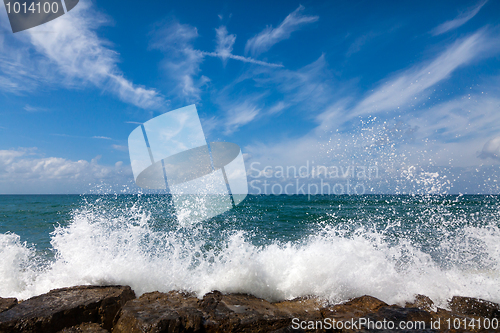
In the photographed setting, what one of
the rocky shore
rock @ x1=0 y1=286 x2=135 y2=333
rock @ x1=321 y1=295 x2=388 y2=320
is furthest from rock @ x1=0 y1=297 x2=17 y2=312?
rock @ x1=321 y1=295 x2=388 y2=320

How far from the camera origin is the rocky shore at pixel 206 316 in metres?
3.31

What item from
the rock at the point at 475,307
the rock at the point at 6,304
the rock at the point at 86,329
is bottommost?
the rock at the point at 475,307

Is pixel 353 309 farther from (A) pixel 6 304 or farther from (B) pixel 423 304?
(A) pixel 6 304

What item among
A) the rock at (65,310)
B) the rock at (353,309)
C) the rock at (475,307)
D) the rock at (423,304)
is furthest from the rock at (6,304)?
the rock at (475,307)

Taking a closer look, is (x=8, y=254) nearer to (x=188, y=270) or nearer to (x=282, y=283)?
(x=188, y=270)

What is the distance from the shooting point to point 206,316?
351cm

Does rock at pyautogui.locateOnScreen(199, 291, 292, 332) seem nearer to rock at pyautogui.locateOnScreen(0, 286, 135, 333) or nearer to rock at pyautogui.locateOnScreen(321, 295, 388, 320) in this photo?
rock at pyautogui.locateOnScreen(321, 295, 388, 320)

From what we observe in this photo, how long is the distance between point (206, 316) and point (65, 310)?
6.63 ft

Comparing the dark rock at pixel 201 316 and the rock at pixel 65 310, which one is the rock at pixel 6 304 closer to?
the rock at pixel 65 310

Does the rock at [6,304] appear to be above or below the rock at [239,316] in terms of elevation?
above

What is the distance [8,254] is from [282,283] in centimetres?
678

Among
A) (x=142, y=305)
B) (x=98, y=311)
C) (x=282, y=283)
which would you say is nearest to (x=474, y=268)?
(x=282, y=283)

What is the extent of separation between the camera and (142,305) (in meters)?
3.75

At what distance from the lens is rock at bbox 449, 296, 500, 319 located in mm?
4070
